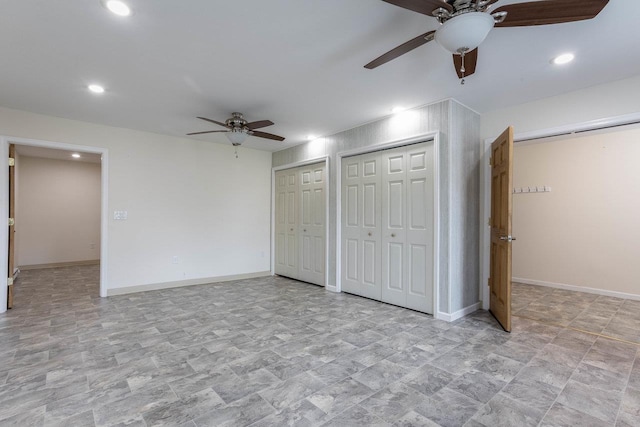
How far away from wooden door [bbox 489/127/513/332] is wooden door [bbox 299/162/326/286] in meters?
2.61

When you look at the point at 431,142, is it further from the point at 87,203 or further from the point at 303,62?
the point at 87,203

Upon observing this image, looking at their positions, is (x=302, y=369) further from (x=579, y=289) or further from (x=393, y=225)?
(x=579, y=289)

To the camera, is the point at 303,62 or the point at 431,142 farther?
the point at 431,142

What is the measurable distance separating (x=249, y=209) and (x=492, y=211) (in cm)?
433

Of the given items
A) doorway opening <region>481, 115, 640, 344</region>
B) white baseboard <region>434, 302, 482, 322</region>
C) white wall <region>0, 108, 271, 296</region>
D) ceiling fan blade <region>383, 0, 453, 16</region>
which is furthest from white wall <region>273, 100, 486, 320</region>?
white wall <region>0, 108, 271, 296</region>

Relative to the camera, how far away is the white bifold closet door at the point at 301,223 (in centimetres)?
541

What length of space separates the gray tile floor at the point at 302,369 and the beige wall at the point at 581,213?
186 centimetres

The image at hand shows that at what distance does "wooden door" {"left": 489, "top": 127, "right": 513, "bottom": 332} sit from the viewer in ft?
10.4

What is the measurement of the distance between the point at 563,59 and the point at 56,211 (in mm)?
9633

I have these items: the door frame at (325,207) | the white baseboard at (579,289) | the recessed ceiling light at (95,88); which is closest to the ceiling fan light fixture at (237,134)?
the recessed ceiling light at (95,88)

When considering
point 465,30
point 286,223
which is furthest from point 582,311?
point 286,223

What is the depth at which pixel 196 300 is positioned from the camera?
442 cm

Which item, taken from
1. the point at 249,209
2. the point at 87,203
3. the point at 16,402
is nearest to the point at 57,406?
the point at 16,402

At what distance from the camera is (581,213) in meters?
5.07
